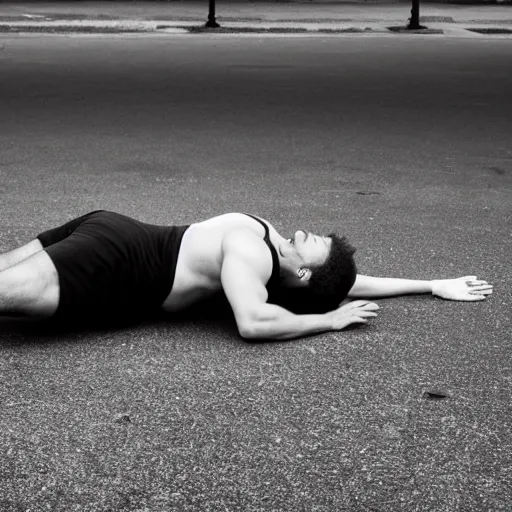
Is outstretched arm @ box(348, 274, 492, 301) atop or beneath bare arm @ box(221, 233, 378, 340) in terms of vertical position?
beneath

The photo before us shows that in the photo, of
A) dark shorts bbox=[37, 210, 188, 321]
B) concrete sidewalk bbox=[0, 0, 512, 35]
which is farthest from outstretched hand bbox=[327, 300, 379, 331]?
concrete sidewalk bbox=[0, 0, 512, 35]

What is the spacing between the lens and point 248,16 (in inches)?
887

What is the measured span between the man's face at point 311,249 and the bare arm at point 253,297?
17 centimetres

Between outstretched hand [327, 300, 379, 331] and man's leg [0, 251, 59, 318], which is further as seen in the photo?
outstretched hand [327, 300, 379, 331]

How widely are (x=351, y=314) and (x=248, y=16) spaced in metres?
19.6

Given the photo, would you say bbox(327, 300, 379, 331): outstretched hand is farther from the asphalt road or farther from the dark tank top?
the dark tank top

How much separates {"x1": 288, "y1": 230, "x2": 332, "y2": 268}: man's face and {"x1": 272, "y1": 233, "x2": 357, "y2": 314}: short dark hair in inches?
0.8

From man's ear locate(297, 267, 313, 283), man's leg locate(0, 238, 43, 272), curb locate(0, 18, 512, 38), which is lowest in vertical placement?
man's leg locate(0, 238, 43, 272)

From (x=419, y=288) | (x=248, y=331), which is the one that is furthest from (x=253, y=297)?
(x=419, y=288)

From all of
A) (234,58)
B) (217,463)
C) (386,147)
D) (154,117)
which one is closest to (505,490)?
(217,463)

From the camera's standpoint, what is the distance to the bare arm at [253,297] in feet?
12.1

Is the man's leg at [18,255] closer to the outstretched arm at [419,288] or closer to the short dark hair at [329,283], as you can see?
the short dark hair at [329,283]

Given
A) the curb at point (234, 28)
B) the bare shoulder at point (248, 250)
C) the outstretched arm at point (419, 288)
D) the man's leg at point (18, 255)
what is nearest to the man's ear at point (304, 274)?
the bare shoulder at point (248, 250)

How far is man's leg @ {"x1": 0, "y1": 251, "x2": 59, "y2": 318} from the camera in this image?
364 cm
